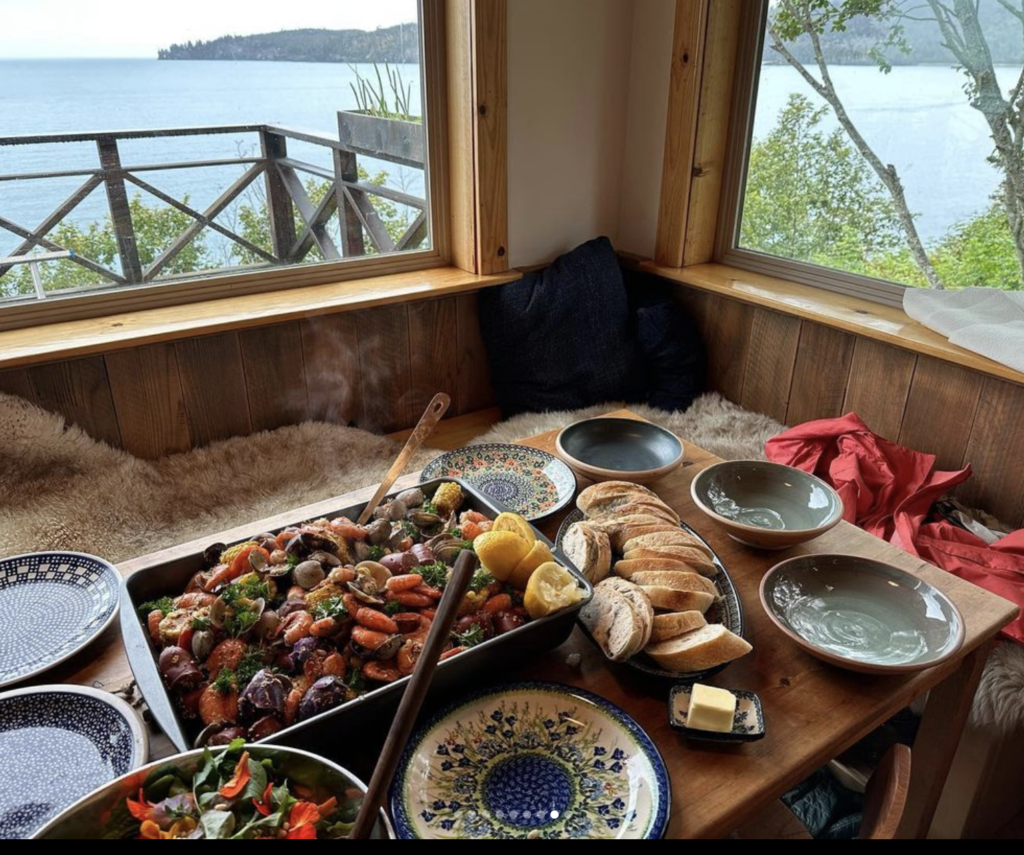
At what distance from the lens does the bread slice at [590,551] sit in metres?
Answer: 1.07

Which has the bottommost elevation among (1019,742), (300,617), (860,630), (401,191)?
(1019,742)

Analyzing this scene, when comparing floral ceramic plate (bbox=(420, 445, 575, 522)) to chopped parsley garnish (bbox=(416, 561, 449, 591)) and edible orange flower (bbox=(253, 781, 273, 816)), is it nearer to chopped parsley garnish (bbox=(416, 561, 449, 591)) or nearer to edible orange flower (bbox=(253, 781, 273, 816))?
chopped parsley garnish (bbox=(416, 561, 449, 591))

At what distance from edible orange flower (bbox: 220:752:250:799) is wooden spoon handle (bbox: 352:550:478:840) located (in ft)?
0.42

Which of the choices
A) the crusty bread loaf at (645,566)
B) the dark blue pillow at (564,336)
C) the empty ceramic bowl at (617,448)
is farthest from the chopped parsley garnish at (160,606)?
the dark blue pillow at (564,336)

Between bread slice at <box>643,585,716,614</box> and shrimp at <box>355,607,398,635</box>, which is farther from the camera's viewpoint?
bread slice at <box>643,585,716,614</box>

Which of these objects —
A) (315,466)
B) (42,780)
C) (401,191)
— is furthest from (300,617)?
(401,191)

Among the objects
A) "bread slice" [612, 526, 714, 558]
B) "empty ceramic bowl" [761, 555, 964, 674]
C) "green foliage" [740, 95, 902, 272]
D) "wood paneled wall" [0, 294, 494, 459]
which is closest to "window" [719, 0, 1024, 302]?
"green foliage" [740, 95, 902, 272]

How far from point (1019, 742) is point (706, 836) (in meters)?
1.06

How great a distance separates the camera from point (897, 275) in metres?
2.20

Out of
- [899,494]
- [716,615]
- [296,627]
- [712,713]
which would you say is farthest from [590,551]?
[899,494]

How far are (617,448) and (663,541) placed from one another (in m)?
0.44

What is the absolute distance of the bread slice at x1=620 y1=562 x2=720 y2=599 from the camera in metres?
1.02

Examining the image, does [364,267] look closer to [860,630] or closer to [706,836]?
[860,630]

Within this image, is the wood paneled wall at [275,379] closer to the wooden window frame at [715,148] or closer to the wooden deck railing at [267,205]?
the wooden deck railing at [267,205]
